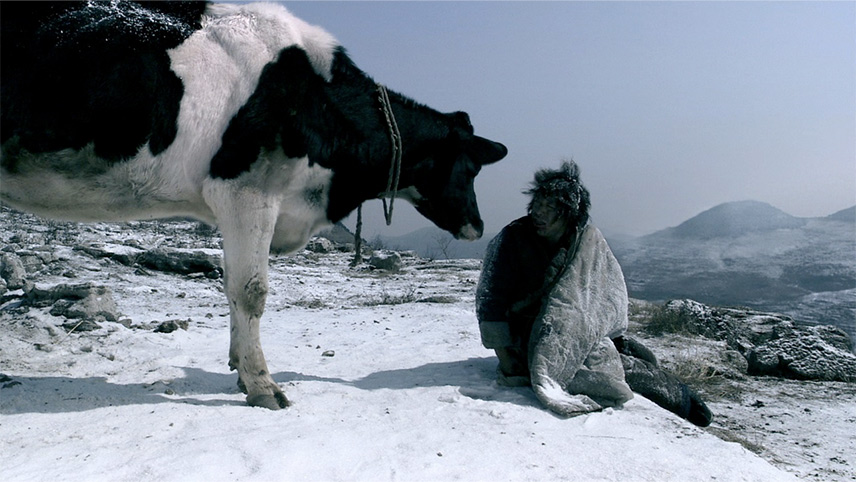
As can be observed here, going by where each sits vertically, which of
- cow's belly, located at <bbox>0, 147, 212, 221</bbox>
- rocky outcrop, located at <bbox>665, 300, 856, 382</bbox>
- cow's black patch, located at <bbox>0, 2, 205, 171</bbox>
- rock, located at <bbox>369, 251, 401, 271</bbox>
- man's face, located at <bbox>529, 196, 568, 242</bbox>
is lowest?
rock, located at <bbox>369, 251, 401, 271</bbox>

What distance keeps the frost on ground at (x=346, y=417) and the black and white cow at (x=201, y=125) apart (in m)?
0.67

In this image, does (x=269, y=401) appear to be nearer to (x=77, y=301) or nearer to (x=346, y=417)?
(x=346, y=417)

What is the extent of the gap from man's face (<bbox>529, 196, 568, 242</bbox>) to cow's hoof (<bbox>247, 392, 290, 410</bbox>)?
7.33ft

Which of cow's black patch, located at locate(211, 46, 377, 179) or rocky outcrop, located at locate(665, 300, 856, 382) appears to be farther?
rocky outcrop, located at locate(665, 300, 856, 382)

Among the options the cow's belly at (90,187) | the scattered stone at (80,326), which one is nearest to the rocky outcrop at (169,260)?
the scattered stone at (80,326)

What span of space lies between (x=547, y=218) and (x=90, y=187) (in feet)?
10.2

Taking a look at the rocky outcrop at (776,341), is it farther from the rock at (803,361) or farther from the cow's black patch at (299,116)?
the cow's black patch at (299,116)

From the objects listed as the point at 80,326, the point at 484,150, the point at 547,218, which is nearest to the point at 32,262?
the point at 80,326

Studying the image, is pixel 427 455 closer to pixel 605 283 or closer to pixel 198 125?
pixel 605 283

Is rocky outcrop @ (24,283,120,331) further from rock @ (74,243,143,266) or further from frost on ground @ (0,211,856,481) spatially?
rock @ (74,243,143,266)

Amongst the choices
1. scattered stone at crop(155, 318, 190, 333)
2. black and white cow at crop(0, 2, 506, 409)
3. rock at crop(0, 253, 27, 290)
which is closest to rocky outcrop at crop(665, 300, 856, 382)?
black and white cow at crop(0, 2, 506, 409)

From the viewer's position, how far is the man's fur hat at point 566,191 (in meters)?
4.48

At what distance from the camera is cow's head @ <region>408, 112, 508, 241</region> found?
5.03 meters

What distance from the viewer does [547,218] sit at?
15.0 ft
